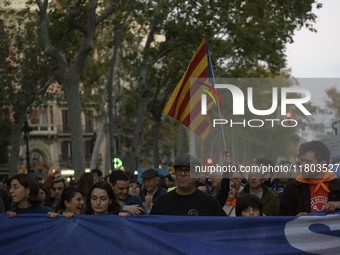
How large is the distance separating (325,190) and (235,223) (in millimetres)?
1036

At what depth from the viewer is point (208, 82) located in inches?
542

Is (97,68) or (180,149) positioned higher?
(97,68)

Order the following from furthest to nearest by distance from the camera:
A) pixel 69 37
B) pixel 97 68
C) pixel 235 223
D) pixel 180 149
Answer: pixel 180 149, pixel 97 68, pixel 69 37, pixel 235 223

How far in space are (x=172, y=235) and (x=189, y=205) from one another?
0.63 meters

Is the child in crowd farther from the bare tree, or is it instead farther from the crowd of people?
the bare tree

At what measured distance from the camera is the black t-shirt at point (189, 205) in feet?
30.7

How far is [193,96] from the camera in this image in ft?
46.1

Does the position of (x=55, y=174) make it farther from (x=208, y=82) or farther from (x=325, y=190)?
(x=325, y=190)

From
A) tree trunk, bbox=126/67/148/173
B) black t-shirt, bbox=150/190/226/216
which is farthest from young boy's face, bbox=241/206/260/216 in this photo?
tree trunk, bbox=126/67/148/173

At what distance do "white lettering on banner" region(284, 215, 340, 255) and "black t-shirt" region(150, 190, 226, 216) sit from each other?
2.80 ft

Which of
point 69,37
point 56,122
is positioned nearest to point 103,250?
point 69,37

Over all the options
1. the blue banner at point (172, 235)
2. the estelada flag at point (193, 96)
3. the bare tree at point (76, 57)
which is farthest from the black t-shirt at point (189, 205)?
the bare tree at point (76, 57)

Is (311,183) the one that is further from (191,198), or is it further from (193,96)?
(193,96)

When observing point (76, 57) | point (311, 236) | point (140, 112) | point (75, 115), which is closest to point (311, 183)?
point (311, 236)
